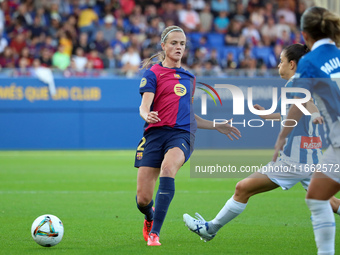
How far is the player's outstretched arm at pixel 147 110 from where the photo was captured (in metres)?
5.60

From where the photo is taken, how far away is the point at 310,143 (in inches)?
228

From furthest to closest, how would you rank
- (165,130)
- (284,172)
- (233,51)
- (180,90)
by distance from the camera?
(233,51) < (180,90) < (165,130) < (284,172)

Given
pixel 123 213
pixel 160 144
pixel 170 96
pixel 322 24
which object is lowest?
pixel 123 213

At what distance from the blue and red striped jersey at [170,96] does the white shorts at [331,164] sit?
1943 mm

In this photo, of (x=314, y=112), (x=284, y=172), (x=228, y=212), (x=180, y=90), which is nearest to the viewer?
(x=314, y=112)

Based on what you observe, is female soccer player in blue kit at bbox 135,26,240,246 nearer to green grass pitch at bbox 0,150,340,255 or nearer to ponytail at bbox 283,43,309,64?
green grass pitch at bbox 0,150,340,255

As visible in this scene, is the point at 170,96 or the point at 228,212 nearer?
the point at 228,212

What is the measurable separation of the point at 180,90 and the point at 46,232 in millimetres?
1986

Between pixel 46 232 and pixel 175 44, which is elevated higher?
pixel 175 44

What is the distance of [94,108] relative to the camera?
18.9 meters

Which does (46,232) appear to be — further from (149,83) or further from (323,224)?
(323,224)

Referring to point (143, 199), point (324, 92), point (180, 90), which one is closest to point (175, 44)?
point (180, 90)

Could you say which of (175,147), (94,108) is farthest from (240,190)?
(94,108)

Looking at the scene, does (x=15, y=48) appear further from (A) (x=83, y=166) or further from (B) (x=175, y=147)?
(B) (x=175, y=147)
